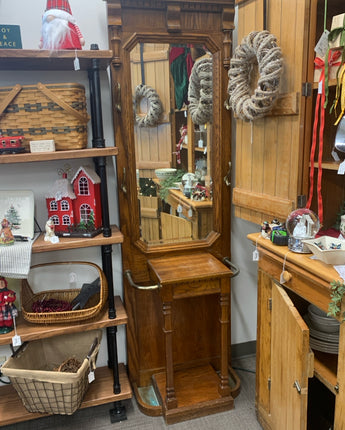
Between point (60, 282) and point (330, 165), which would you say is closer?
point (330, 165)

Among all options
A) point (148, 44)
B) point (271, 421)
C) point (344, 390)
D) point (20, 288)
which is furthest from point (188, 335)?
point (148, 44)

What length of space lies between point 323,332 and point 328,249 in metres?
0.44

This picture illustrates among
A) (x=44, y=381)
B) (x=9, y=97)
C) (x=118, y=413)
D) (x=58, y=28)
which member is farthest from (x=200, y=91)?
(x=118, y=413)

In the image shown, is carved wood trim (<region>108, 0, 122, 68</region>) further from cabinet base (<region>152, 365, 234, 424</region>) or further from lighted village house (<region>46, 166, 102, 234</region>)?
cabinet base (<region>152, 365, 234, 424</region>)

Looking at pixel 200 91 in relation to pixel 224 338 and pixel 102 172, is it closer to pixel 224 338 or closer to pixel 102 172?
pixel 102 172

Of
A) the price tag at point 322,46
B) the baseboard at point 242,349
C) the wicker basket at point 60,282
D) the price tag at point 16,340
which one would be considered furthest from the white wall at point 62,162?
the price tag at point 322,46

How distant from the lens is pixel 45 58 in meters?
1.69

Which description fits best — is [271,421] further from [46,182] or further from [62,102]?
[62,102]

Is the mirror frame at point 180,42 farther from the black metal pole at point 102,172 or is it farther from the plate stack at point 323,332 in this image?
the plate stack at point 323,332

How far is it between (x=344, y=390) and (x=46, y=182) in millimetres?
1617

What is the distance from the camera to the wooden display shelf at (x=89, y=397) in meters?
1.96

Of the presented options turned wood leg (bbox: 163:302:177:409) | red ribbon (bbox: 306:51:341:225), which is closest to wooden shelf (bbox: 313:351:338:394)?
red ribbon (bbox: 306:51:341:225)

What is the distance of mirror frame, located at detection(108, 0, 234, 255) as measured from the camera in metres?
A: 1.98

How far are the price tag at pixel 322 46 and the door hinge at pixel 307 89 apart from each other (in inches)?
4.5
